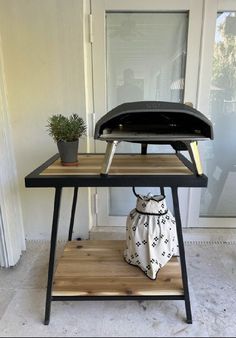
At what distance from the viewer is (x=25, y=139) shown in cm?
180

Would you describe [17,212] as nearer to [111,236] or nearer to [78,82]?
[111,236]

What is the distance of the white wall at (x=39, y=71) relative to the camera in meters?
1.60

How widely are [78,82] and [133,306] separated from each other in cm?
140

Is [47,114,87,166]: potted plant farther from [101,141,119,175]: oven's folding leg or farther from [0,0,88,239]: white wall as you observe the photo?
[0,0,88,239]: white wall

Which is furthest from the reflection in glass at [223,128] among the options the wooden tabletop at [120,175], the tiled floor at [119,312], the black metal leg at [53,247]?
the black metal leg at [53,247]

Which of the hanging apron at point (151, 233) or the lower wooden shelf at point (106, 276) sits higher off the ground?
the hanging apron at point (151, 233)

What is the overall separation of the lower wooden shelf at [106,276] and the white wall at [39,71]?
446 mm

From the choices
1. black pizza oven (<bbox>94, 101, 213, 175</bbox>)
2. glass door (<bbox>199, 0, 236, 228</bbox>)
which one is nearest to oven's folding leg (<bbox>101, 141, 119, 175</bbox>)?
black pizza oven (<bbox>94, 101, 213, 175</bbox>)

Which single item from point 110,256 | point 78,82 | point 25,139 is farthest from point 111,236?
point 78,82

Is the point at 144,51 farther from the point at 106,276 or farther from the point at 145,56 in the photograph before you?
the point at 106,276

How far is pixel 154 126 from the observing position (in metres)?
1.30

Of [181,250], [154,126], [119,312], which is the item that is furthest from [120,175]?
[119,312]

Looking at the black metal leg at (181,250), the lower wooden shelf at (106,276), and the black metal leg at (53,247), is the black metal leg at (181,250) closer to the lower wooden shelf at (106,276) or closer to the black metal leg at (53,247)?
the lower wooden shelf at (106,276)

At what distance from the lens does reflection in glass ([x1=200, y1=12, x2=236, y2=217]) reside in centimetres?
170
